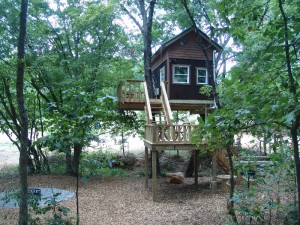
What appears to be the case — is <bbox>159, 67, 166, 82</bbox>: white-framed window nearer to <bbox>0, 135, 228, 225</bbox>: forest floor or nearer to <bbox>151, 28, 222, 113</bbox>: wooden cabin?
<bbox>151, 28, 222, 113</bbox>: wooden cabin

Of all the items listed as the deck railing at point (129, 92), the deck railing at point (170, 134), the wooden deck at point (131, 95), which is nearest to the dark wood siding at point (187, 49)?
the wooden deck at point (131, 95)

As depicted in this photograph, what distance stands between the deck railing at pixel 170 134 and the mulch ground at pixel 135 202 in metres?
1.83

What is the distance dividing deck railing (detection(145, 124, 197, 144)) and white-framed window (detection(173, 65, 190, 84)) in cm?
527

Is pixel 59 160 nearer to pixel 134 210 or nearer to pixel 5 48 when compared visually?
pixel 5 48

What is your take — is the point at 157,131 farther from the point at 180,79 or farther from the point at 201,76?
the point at 201,76

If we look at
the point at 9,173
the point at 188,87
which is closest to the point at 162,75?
the point at 188,87

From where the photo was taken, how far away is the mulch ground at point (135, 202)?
250 inches

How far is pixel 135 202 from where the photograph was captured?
27.1ft

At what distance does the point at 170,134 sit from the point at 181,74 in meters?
5.82

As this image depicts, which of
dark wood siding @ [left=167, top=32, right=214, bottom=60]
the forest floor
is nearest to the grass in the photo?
the forest floor

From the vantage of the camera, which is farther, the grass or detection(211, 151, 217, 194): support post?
the grass

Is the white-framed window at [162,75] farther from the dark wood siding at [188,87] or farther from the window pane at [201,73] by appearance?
the window pane at [201,73]

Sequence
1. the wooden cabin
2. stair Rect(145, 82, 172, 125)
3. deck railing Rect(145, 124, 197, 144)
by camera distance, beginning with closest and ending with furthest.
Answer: deck railing Rect(145, 124, 197, 144)
stair Rect(145, 82, 172, 125)
the wooden cabin

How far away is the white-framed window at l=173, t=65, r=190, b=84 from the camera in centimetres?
1370
